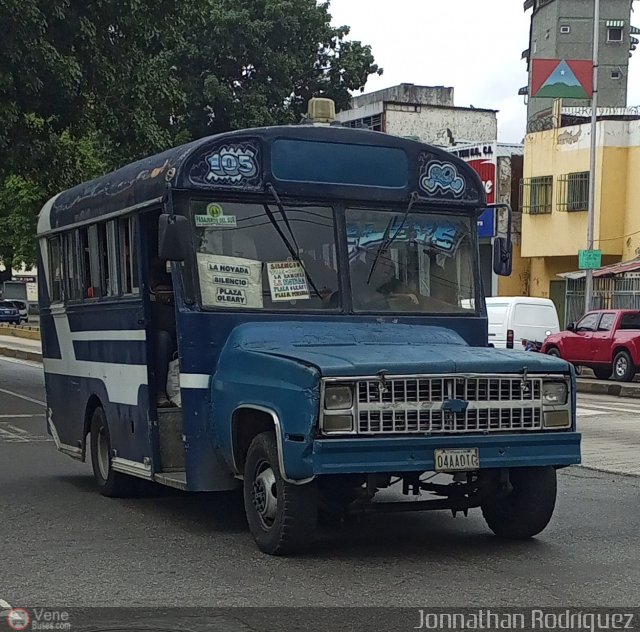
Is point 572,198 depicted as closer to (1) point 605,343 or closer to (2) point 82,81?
(1) point 605,343

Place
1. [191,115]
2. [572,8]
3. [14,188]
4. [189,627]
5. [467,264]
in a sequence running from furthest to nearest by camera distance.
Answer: [572,8] < [14,188] < [191,115] < [467,264] < [189,627]

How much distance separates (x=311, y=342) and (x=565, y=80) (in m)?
29.2

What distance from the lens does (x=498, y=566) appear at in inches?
292

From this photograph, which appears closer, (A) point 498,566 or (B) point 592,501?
(A) point 498,566

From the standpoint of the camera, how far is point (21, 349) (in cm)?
3812

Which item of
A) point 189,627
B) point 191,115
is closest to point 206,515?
point 189,627

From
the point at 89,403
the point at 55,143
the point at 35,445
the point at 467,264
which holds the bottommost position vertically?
the point at 35,445

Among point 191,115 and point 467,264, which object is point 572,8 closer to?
point 191,115

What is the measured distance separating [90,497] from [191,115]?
3488cm

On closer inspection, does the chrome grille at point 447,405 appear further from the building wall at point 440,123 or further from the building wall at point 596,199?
the building wall at point 440,123

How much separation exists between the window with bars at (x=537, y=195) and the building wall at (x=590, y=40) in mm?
18024

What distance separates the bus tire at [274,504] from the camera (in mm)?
7414

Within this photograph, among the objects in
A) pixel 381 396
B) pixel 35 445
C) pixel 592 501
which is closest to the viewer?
pixel 381 396

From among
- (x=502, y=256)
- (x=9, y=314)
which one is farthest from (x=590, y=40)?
(x=502, y=256)
